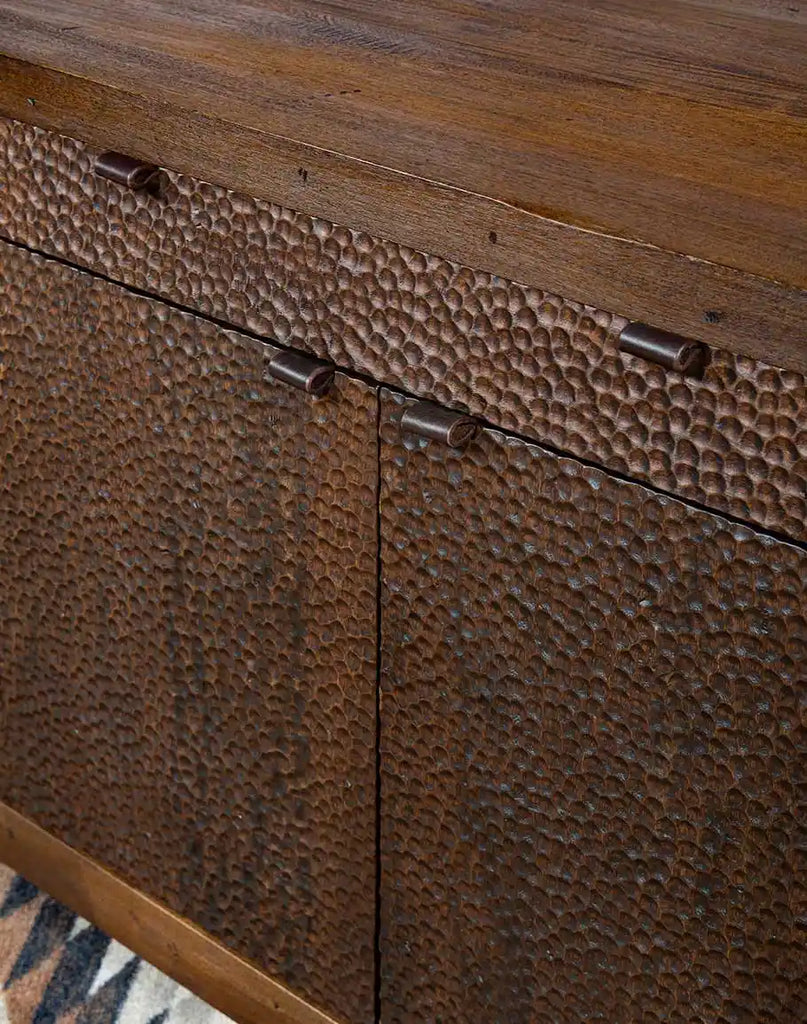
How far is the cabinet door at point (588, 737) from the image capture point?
64cm

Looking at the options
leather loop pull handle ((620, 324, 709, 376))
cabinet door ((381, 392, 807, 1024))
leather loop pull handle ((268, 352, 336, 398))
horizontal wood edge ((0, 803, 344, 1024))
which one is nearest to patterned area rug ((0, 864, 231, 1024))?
horizontal wood edge ((0, 803, 344, 1024))

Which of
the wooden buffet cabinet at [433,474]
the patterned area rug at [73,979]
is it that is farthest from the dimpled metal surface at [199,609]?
the patterned area rug at [73,979]

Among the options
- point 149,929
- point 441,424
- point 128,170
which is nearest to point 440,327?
point 441,424

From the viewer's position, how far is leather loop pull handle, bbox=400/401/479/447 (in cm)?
68

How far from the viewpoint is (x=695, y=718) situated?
2.17 ft

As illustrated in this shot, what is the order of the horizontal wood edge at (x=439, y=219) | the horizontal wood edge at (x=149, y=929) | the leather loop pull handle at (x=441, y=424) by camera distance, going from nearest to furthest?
the horizontal wood edge at (x=439, y=219)
the leather loop pull handle at (x=441, y=424)
the horizontal wood edge at (x=149, y=929)

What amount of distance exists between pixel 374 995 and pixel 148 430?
0.40m

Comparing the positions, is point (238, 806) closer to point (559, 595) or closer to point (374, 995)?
point (374, 995)

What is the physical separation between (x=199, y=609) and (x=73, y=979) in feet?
1.39

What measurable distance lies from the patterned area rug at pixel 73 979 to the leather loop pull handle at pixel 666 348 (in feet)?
2.35

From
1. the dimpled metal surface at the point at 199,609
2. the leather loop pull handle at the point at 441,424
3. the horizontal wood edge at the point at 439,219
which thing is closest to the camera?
the horizontal wood edge at the point at 439,219

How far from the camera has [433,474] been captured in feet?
2.35

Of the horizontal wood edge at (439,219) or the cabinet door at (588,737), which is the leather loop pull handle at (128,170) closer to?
the horizontal wood edge at (439,219)

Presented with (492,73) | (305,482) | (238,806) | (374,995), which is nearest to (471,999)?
(374,995)
